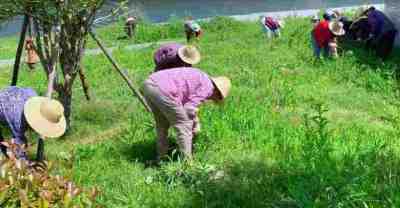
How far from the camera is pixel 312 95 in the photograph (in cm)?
741

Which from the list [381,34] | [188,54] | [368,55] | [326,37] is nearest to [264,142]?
[188,54]

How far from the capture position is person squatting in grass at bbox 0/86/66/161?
4.04 metres

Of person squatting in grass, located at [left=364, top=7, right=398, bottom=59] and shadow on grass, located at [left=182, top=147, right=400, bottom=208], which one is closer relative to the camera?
shadow on grass, located at [left=182, top=147, right=400, bottom=208]

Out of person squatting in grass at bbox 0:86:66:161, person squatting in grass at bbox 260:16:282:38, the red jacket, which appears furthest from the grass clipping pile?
person squatting in grass at bbox 260:16:282:38

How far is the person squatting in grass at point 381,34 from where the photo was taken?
33.8ft

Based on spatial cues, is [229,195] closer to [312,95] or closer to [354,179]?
[354,179]

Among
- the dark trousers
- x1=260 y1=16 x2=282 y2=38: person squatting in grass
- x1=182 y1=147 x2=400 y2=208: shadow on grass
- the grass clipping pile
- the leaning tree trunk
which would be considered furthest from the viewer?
x1=260 y1=16 x2=282 y2=38: person squatting in grass

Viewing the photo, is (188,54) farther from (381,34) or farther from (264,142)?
(381,34)

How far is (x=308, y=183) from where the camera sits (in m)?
3.56

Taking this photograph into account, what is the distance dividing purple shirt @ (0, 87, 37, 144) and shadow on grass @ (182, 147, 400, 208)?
1365 millimetres

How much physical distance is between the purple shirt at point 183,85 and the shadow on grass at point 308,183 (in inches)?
24.4

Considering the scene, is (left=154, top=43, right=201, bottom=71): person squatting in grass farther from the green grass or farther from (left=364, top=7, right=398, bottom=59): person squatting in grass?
(left=364, top=7, right=398, bottom=59): person squatting in grass

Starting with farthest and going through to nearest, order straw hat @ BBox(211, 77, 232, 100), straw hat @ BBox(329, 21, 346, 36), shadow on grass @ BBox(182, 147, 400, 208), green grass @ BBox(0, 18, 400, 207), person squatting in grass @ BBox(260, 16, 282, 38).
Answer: person squatting in grass @ BBox(260, 16, 282, 38)
straw hat @ BBox(329, 21, 346, 36)
straw hat @ BBox(211, 77, 232, 100)
green grass @ BBox(0, 18, 400, 207)
shadow on grass @ BBox(182, 147, 400, 208)

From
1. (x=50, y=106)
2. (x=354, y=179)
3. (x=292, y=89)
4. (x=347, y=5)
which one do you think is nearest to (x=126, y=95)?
(x=292, y=89)
